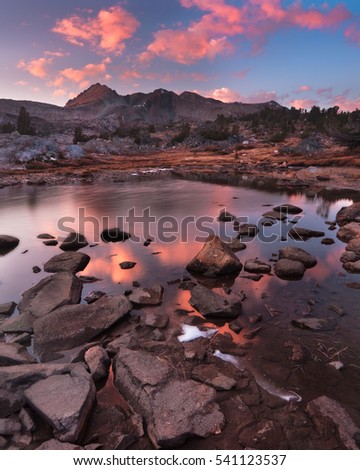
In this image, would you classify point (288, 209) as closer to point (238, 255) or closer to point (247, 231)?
point (247, 231)

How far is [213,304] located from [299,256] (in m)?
6.93

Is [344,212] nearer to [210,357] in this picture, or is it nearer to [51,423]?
[210,357]

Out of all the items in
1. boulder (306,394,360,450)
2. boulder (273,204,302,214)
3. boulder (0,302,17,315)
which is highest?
boulder (273,204,302,214)

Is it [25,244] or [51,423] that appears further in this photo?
[25,244]

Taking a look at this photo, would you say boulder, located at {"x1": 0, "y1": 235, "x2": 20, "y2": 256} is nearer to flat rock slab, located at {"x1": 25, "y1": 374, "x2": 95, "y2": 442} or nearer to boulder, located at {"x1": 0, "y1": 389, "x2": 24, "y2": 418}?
boulder, located at {"x1": 0, "y1": 389, "x2": 24, "y2": 418}

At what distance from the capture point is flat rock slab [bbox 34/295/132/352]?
9.34 m

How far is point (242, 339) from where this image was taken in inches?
381

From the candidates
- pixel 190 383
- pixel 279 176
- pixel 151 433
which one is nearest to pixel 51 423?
pixel 151 433

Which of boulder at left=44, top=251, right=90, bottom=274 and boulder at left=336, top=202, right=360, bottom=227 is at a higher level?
boulder at left=336, top=202, right=360, bottom=227

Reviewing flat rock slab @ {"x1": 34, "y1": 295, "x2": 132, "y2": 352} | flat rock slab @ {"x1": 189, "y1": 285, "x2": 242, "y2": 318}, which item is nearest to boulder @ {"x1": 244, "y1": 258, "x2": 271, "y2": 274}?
flat rock slab @ {"x1": 189, "y1": 285, "x2": 242, "y2": 318}

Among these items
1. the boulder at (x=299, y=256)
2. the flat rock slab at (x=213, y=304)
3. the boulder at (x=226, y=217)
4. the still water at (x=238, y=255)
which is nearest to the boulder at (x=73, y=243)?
the still water at (x=238, y=255)

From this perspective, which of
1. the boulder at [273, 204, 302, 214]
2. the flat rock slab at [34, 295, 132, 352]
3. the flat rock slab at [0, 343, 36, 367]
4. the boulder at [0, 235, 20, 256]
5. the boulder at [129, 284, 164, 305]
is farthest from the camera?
the boulder at [273, 204, 302, 214]

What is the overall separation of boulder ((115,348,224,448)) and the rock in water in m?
6.73
